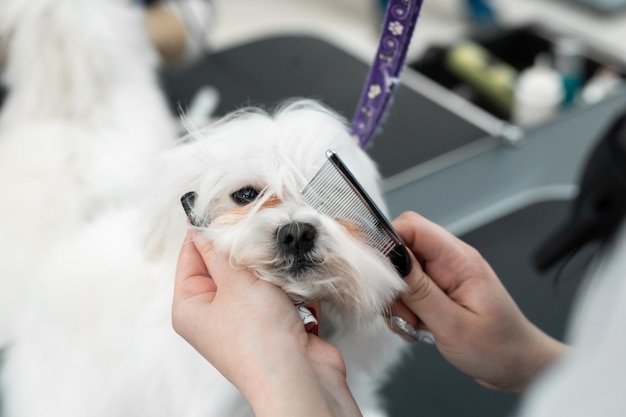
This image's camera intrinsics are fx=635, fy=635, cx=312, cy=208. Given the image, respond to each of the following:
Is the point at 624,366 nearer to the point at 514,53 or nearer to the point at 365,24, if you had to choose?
the point at 514,53

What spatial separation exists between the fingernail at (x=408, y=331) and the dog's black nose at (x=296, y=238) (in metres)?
0.19

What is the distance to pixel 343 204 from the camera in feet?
2.25

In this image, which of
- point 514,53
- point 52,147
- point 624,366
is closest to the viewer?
point 624,366

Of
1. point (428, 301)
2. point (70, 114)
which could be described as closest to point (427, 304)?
point (428, 301)

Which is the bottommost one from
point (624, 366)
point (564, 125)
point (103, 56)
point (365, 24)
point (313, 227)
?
point (365, 24)

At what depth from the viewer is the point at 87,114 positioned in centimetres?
147

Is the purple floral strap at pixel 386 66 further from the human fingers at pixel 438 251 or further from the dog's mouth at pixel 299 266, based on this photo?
the dog's mouth at pixel 299 266

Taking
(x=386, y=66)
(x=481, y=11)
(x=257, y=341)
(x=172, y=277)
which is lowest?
(x=481, y=11)

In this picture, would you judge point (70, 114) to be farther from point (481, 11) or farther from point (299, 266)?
point (481, 11)

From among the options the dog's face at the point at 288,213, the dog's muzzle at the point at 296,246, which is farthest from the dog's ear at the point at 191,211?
the dog's muzzle at the point at 296,246

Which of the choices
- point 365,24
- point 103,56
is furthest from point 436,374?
point 365,24

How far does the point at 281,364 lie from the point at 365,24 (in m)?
2.67

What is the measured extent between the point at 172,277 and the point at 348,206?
27 cm

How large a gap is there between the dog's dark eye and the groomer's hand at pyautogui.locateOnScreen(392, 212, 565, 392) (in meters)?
0.19
